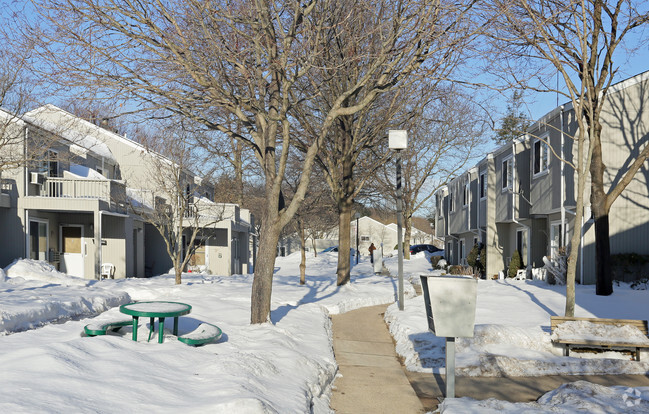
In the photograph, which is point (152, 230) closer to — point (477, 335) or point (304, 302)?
point (304, 302)

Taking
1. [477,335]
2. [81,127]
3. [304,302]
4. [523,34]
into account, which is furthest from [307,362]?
[81,127]

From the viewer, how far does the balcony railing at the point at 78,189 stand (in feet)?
77.4

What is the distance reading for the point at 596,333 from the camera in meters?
10.2

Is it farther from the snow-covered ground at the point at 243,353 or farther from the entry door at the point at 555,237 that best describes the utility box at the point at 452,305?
the entry door at the point at 555,237

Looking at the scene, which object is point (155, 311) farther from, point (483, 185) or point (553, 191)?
point (483, 185)

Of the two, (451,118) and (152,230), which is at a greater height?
(451,118)

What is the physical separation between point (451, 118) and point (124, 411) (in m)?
28.8

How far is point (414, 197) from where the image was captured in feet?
143

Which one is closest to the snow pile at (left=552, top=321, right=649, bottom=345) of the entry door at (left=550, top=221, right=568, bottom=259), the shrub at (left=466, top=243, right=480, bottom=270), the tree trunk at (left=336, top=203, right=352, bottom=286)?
the tree trunk at (left=336, top=203, right=352, bottom=286)

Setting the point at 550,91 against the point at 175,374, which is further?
the point at 550,91

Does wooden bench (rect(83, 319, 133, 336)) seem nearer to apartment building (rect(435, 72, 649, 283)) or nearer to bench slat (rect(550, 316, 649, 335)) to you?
bench slat (rect(550, 316, 649, 335))

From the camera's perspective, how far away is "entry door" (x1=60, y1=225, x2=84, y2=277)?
2591 centimetres

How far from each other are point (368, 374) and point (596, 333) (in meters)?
3.93

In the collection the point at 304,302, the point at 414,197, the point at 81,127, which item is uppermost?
the point at 81,127
